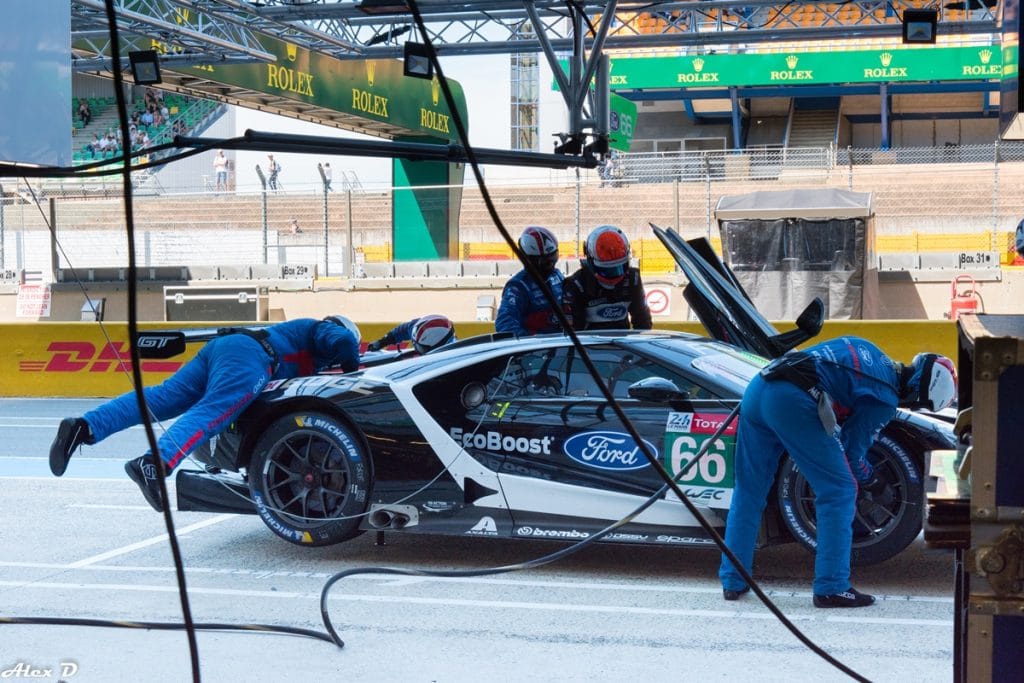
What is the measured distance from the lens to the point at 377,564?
697 centimetres

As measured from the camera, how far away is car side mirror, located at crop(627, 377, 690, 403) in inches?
245

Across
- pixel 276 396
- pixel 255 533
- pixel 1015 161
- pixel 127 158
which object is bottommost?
pixel 255 533

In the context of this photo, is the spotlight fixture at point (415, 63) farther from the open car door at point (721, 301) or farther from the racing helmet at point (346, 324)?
the open car door at point (721, 301)

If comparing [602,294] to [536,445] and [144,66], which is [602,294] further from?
[144,66]

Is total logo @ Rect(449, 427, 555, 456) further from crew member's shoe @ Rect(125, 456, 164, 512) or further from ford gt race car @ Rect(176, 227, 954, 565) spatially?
crew member's shoe @ Rect(125, 456, 164, 512)

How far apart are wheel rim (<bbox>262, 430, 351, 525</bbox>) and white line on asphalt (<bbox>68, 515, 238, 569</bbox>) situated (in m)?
1.13

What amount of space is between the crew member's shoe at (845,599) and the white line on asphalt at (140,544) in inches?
158

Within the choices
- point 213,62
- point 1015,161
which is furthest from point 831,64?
point 213,62

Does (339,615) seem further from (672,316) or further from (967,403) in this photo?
(672,316)

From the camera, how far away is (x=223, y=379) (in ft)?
22.9

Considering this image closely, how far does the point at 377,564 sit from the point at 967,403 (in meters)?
4.04

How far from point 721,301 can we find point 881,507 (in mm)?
1473

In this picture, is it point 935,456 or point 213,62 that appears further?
point 213,62

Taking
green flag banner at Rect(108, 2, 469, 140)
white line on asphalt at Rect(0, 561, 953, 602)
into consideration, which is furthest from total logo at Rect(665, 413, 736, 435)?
green flag banner at Rect(108, 2, 469, 140)
